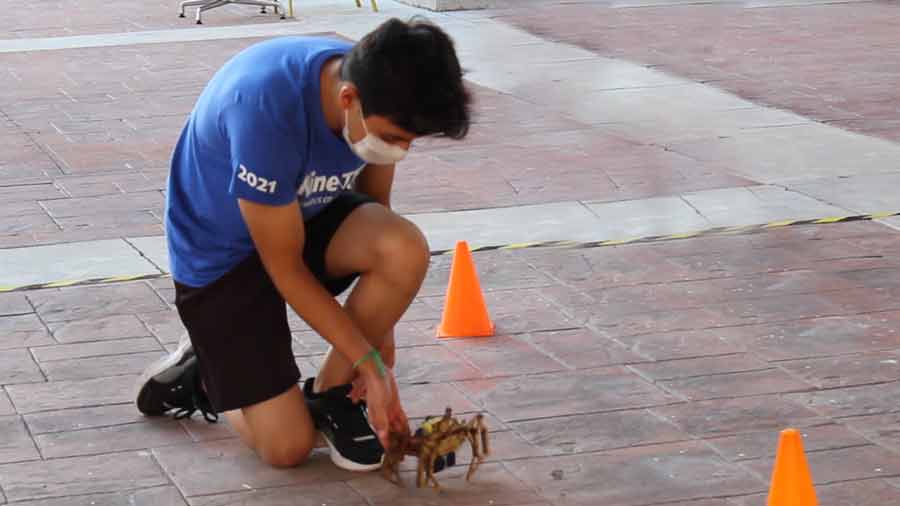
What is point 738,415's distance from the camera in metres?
4.59

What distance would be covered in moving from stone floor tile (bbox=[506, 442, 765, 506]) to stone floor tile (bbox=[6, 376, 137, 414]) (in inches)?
51.3

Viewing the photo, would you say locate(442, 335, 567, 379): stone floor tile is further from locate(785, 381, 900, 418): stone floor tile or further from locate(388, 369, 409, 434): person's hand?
locate(388, 369, 409, 434): person's hand

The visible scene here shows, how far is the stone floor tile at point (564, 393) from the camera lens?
4.64 meters

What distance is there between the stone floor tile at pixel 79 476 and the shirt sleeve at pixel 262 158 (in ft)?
2.83

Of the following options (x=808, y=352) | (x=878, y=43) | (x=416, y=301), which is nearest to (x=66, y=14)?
(x=878, y=43)

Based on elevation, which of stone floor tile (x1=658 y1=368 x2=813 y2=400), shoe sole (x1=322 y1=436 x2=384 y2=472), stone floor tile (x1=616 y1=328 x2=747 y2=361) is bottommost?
stone floor tile (x1=616 y1=328 x2=747 y2=361)

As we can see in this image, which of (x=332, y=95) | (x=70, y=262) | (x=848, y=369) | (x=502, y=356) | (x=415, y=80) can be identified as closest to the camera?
(x=415, y=80)

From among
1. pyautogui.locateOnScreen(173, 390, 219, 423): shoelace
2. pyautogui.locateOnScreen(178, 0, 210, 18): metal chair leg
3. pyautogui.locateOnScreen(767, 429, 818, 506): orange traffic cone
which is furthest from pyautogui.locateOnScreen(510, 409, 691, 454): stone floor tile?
pyautogui.locateOnScreen(178, 0, 210, 18): metal chair leg

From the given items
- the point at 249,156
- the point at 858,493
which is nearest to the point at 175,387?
the point at 249,156

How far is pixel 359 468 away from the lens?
4199mm

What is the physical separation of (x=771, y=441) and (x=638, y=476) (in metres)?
0.46

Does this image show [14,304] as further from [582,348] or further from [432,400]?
[582,348]

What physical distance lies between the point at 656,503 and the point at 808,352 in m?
1.33

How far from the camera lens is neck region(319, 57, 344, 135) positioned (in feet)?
12.6
